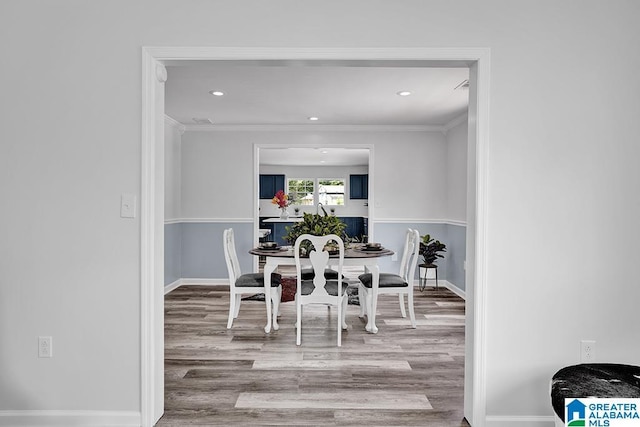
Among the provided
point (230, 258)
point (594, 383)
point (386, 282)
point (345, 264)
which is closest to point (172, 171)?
point (230, 258)

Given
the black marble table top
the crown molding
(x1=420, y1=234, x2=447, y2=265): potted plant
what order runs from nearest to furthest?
the black marble table top < (x1=420, y1=234, x2=447, y2=265): potted plant < the crown molding

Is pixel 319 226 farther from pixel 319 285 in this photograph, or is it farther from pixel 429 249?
pixel 429 249

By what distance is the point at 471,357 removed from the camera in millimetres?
2525

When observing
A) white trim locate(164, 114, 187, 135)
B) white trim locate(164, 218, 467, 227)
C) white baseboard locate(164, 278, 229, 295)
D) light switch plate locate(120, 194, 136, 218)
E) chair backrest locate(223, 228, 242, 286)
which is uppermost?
white trim locate(164, 114, 187, 135)

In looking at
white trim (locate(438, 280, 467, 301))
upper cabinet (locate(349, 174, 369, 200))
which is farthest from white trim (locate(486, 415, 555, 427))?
upper cabinet (locate(349, 174, 369, 200))

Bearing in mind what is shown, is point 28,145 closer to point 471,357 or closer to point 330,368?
point 330,368

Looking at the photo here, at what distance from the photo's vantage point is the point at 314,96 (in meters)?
5.09

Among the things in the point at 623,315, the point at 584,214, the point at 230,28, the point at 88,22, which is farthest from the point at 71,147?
the point at 623,315

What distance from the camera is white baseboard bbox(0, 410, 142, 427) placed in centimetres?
250

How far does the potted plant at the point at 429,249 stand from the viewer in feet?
21.3

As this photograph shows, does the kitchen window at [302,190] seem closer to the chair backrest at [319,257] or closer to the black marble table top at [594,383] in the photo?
the chair backrest at [319,257]

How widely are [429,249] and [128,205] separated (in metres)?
4.83

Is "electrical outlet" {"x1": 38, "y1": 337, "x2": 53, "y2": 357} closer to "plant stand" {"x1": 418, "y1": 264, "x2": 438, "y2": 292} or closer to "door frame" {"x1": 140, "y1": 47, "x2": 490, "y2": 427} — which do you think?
"door frame" {"x1": 140, "y1": 47, "x2": 490, "y2": 427}

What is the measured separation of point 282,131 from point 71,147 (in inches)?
181
